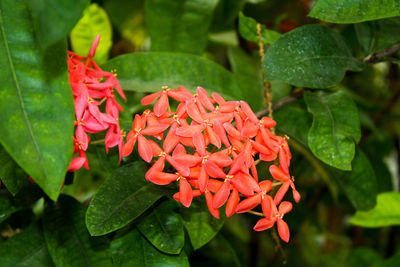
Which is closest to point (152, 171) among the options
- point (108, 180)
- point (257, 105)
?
point (108, 180)

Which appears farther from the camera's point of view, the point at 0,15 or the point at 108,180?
the point at 108,180

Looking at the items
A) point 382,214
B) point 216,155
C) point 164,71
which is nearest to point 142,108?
point 164,71

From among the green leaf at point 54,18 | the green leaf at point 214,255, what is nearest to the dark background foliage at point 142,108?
the green leaf at point 54,18

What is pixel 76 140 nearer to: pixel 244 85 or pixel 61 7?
pixel 61 7

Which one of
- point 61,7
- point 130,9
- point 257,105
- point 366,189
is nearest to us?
point 61,7

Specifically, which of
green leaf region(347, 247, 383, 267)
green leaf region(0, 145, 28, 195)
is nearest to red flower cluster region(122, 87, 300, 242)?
green leaf region(0, 145, 28, 195)

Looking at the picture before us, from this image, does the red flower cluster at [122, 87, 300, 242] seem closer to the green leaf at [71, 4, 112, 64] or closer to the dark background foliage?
the dark background foliage

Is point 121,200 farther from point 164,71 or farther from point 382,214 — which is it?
point 382,214
